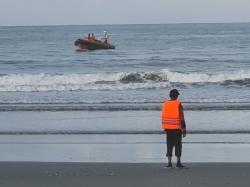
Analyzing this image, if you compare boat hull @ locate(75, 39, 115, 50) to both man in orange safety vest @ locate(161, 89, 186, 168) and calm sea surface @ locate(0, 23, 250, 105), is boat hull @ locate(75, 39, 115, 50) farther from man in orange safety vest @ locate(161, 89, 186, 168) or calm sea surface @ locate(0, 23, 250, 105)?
man in orange safety vest @ locate(161, 89, 186, 168)

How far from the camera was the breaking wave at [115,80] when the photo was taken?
2902 cm

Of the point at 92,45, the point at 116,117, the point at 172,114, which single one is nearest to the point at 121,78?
the point at 116,117

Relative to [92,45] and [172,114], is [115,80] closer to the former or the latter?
[92,45]

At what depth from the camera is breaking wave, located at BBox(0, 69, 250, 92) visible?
95.2ft

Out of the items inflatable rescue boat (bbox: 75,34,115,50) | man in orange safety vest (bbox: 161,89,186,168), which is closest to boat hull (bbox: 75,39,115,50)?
inflatable rescue boat (bbox: 75,34,115,50)

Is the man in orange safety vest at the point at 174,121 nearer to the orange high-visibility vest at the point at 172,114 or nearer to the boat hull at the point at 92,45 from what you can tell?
the orange high-visibility vest at the point at 172,114

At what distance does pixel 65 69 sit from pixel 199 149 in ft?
94.7

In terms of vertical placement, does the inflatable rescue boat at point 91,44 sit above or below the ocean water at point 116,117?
above
